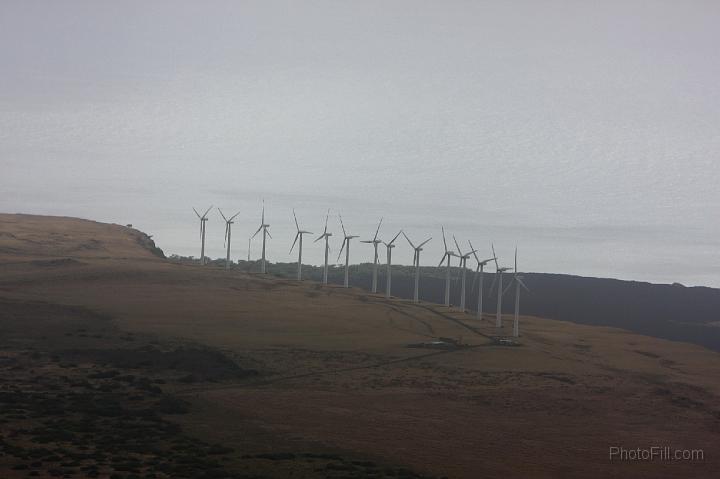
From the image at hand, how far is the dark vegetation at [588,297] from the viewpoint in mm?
155500

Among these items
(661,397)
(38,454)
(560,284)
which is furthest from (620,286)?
(38,454)

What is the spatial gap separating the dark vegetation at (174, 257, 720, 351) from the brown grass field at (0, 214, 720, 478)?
53.9 metres

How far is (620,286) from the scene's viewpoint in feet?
598

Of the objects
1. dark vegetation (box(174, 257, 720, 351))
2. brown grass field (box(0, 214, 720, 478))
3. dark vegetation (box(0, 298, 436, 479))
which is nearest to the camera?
dark vegetation (box(0, 298, 436, 479))

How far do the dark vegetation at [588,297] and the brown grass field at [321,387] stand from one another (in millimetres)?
53895

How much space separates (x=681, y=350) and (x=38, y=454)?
2657 inches

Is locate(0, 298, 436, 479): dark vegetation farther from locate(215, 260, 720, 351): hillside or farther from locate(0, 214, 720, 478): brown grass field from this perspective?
locate(215, 260, 720, 351): hillside

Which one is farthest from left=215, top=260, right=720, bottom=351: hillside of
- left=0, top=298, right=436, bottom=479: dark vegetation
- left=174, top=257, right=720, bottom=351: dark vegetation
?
left=0, top=298, right=436, bottom=479: dark vegetation

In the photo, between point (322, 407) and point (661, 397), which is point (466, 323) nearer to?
point (661, 397)

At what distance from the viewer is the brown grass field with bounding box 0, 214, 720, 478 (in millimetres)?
42656

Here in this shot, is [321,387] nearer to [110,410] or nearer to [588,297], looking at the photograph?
[110,410]

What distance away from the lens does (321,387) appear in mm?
59500

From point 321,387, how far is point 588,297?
403 feet

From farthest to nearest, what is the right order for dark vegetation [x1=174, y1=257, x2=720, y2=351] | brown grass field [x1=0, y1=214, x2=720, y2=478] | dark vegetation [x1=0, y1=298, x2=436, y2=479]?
dark vegetation [x1=174, y1=257, x2=720, y2=351]
brown grass field [x1=0, y1=214, x2=720, y2=478]
dark vegetation [x1=0, y1=298, x2=436, y2=479]
